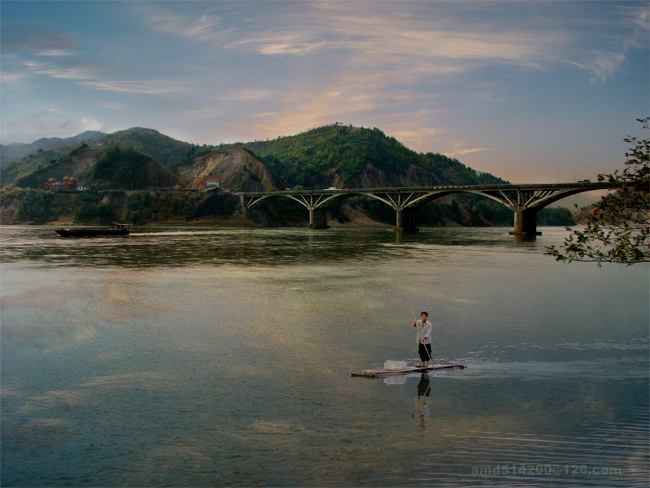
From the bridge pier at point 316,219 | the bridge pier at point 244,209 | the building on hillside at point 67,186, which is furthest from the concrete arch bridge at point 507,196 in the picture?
the building on hillside at point 67,186

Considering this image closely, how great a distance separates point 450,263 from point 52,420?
43184 mm

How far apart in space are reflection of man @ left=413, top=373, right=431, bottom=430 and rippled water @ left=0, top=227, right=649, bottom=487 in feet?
0.19

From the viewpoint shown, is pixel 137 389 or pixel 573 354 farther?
pixel 573 354

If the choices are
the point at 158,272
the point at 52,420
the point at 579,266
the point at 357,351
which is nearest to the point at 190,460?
the point at 52,420

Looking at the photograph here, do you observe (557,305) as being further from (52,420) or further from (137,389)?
(52,420)

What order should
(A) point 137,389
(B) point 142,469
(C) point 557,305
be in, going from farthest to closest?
(C) point 557,305 < (A) point 137,389 < (B) point 142,469

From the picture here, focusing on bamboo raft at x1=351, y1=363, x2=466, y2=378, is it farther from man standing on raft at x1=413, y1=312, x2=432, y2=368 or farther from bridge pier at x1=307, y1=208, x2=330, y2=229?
bridge pier at x1=307, y1=208, x2=330, y2=229

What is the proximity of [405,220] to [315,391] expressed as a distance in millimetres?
113644

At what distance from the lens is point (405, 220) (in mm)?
125250

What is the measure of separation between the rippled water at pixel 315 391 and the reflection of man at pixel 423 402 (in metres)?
0.06

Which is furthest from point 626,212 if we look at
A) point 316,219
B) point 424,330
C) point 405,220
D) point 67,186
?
point 67,186

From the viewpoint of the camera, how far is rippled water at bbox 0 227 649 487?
981cm

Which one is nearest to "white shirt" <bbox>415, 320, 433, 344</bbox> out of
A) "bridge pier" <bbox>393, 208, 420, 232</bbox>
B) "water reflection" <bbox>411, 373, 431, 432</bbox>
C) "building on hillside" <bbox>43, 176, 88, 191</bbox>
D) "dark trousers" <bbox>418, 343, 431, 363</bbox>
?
"dark trousers" <bbox>418, 343, 431, 363</bbox>

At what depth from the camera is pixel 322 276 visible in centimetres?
3931
